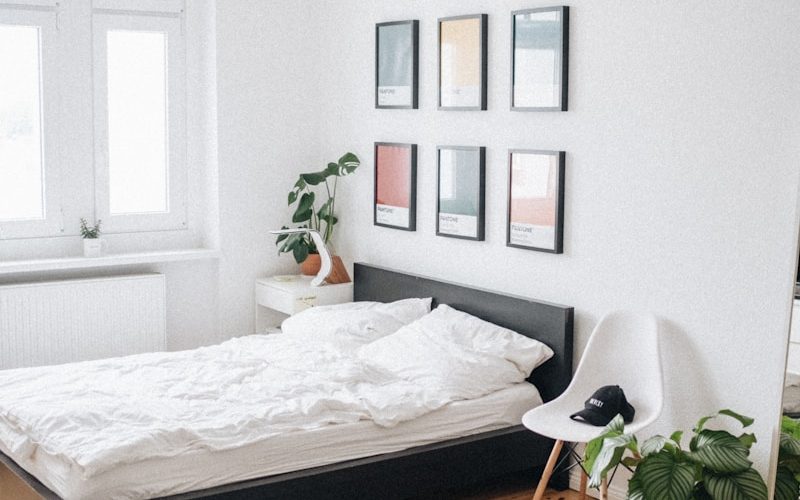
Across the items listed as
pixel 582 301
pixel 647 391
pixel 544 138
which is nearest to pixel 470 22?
pixel 544 138

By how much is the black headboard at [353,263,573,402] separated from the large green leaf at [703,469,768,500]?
1009 mm

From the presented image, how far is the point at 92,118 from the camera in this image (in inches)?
208

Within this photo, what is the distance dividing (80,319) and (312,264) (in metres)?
1.26

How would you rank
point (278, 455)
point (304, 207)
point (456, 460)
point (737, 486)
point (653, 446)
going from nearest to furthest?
point (737, 486)
point (653, 446)
point (278, 455)
point (456, 460)
point (304, 207)

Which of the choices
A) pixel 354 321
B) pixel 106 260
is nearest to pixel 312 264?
pixel 354 321

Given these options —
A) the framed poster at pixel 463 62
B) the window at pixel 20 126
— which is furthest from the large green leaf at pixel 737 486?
the window at pixel 20 126

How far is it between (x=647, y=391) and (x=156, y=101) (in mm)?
3131

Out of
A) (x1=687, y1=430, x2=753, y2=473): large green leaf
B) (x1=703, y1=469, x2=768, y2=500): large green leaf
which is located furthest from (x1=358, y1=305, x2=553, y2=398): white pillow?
(x1=703, y1=469, x2=768, y2=500): large green leaf

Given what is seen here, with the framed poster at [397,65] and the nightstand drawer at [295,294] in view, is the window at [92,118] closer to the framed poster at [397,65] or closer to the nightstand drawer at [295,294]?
the nightstand drawer at [295,294]

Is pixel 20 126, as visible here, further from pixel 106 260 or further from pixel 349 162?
pixel 349 162

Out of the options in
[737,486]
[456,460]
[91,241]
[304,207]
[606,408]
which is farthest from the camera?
[304,207]

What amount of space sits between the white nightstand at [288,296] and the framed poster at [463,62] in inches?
48.0

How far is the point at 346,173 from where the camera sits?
5598 mm

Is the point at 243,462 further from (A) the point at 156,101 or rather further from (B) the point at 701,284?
(A) the point at 156,101
